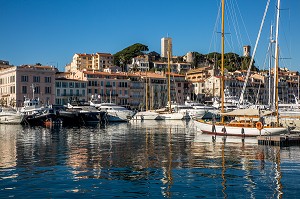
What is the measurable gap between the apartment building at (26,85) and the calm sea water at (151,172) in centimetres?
7128

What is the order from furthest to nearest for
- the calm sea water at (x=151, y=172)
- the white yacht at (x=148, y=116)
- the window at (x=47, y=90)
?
the window at (x=47, y=90) → the white yacht at (x=148, y=116) → the calm sea water at (x=151, y=172)

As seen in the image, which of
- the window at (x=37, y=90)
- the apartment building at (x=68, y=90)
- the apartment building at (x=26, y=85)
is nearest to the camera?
the apartment building at (x=26, y=85)

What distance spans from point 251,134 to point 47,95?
244 feet

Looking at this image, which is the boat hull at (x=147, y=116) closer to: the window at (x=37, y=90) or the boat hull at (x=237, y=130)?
the window at (x=37, y=90)

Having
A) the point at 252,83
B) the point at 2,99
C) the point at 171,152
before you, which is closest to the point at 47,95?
the point at 2,99

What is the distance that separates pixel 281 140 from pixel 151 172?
16444 mm

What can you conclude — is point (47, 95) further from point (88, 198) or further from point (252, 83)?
point (88, 198)

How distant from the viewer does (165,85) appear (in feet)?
432

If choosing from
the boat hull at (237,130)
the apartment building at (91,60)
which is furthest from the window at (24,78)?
the boat hull at (237,130)

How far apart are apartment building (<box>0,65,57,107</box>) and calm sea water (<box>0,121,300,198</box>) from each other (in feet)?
234

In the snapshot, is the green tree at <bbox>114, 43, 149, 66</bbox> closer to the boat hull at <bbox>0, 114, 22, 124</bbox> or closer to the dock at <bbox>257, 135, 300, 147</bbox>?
the boat hull at <bbox>0, 114, 22, 124</bbox>

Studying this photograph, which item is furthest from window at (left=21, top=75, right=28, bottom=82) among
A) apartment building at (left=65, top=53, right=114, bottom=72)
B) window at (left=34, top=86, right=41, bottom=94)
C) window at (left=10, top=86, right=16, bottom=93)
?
apartment building at (left=65, top=53, right=114, bottom=72)

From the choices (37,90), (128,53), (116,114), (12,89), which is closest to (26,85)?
(37,90)

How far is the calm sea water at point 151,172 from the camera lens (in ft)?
61.1
